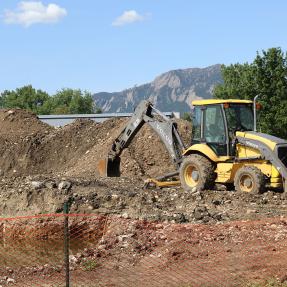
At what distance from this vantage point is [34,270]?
961cm

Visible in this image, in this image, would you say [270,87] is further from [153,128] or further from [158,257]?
[158,257]

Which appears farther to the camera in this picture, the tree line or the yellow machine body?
the tree line

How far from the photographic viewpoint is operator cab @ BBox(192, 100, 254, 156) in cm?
1550

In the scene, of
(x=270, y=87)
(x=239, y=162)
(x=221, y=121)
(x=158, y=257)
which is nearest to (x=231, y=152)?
(x=239, y=162)

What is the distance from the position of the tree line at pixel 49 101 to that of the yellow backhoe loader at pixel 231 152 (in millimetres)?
77464

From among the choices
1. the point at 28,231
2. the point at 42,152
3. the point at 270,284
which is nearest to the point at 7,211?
the point at 28,231

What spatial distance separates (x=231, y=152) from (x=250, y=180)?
3.25ft

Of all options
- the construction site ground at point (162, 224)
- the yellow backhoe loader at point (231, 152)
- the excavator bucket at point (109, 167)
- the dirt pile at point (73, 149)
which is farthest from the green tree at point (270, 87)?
the yellow backhoe loader at point (231, 152)

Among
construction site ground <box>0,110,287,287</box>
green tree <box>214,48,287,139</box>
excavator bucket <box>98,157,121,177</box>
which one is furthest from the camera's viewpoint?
green tree <box>214,48,287,139</box>

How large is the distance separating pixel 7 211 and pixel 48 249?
3.33m

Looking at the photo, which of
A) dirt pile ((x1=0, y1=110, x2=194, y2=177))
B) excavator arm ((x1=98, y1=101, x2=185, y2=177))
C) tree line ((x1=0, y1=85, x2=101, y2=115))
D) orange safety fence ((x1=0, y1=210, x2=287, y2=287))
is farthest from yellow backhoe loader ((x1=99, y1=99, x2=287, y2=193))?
tree line ((x1=0, y1=85, x2=101, y2=115))

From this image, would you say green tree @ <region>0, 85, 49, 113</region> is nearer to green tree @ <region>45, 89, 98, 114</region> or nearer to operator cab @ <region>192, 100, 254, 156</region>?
green tree @ <region>45, 89, 98, 114</region>

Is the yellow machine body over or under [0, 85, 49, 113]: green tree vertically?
under

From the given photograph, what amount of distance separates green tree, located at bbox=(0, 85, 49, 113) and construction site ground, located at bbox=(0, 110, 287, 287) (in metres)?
73.9
